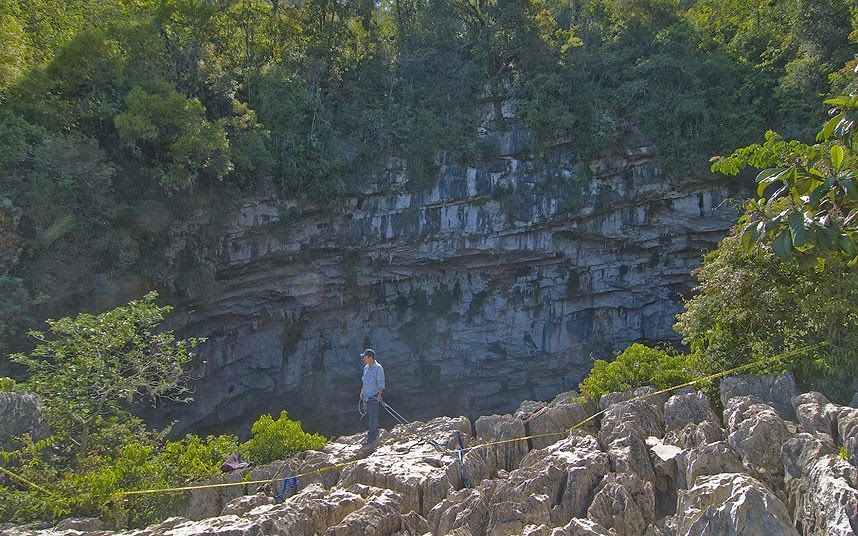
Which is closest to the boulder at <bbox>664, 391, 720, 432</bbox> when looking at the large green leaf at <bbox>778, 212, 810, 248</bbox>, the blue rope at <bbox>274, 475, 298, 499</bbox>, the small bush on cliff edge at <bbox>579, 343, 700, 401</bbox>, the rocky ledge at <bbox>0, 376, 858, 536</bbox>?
the rocky ledge at <bbox>0, 376, 858, 536</bbox>

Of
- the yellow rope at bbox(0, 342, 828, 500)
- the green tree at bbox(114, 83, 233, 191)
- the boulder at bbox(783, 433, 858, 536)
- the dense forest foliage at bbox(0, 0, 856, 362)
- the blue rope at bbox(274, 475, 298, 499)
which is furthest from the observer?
the green tree at bbox(114, 83, 233, 191)

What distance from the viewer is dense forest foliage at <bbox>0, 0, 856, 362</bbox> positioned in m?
9.91

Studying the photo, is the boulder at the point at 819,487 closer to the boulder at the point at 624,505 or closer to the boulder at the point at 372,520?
the boulder at the point at 624,505

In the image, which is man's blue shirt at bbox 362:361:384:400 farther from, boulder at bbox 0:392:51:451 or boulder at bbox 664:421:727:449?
boulder at bbox 0:392:51:451

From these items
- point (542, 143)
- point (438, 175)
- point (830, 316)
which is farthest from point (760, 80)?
point (830, 316)

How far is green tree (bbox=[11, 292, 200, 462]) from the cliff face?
5634 millimetres

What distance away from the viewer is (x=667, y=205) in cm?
1433

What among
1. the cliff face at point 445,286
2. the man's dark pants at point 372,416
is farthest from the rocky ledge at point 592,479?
the cliff face at point 445,286

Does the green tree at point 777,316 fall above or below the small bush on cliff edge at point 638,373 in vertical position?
above

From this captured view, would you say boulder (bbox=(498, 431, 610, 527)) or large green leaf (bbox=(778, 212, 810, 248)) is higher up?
large green leaf (bbox=(778, 212, 810, 248))

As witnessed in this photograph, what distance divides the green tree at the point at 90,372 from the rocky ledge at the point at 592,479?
78.5 inches

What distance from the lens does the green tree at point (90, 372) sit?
20.6 feet


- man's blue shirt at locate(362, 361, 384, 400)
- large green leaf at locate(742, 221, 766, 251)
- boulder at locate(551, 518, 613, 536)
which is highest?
large green leaf at locate(742, 221, 766, 251)

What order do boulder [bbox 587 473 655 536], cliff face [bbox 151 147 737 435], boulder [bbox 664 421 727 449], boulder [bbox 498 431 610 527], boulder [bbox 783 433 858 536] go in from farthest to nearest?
cliff face [bbox 151 147 737 435] < boulder [bbox 664 421 727 449] < boulder [bbox 498 431 610 527] < boulder [bbox 587 473 655 536] < boulder [bbox 783 433 858 536]
